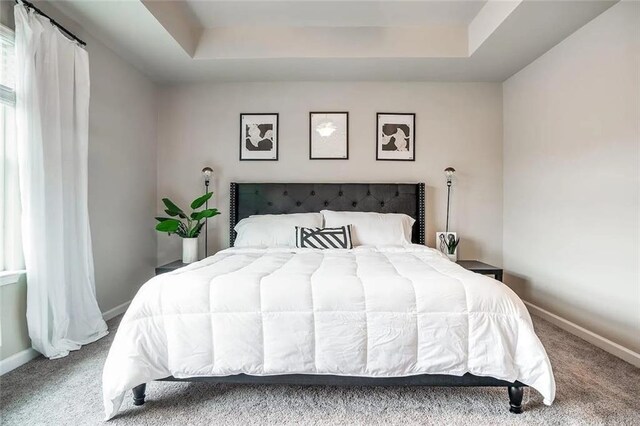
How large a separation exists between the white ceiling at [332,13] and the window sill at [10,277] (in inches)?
91.0

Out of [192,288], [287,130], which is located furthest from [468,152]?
[192,288]

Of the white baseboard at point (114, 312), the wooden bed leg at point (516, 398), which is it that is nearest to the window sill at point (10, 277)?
the white baseboard at point (114, 312)

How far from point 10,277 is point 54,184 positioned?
2.02 feet

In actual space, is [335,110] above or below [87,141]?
above

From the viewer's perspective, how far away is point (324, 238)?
293 cm

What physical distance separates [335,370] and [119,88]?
3.08 metres

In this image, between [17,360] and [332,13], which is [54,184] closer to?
[17,360]

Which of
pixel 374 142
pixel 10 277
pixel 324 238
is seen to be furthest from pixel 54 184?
pixel 374 142

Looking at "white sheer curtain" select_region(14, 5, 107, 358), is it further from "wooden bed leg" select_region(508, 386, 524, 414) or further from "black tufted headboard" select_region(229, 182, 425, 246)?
"wooden bed leg" select_region(508, 386, 524, 414)

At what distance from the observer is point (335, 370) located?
1.53m

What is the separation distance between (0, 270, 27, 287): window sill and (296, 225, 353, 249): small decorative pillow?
1.90m

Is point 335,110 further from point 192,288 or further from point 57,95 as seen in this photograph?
point 192,288

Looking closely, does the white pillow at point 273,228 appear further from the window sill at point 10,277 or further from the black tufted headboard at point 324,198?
the window sill at point 10,277

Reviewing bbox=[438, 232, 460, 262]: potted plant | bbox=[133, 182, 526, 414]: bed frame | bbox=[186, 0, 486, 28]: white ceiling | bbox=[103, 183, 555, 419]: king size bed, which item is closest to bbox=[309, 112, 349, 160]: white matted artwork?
bbox=[133, 182, 526, 414]: bed frame
